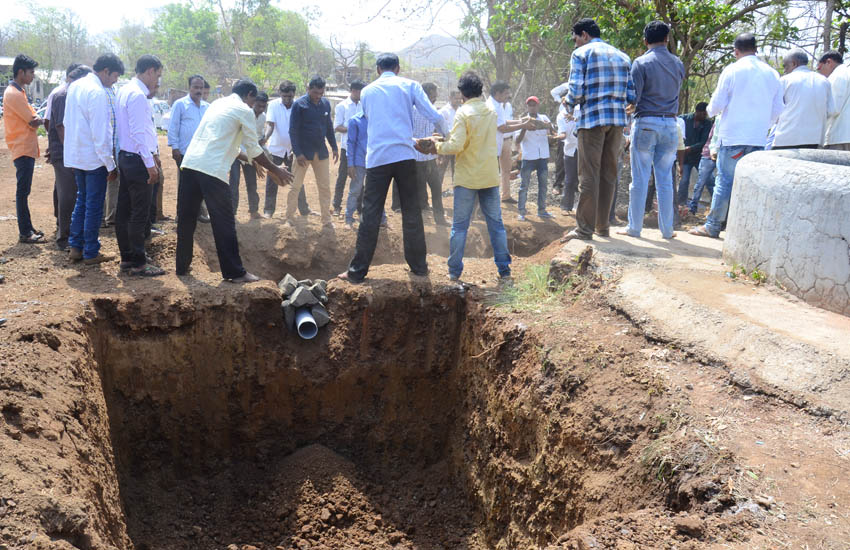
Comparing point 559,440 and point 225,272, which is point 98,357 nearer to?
point 225,272

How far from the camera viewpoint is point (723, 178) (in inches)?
253

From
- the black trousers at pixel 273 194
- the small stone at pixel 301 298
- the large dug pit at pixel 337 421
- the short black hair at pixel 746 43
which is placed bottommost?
the large dug pit at pixel 337 421

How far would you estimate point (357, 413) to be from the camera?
19.9 ft

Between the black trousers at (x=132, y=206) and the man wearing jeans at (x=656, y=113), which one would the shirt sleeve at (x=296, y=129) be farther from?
the man wearing jeans at (x=656, y=113)

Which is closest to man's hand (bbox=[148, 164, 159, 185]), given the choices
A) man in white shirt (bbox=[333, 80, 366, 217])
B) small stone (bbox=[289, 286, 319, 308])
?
small stone (bbox=[289, 286, 319, 308])

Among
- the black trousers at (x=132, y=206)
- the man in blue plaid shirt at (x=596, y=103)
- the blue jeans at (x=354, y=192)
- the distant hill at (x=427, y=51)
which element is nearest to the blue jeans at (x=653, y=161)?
the man in blue plaid shirt at (x=596, y=103)

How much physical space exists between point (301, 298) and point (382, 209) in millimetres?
1085

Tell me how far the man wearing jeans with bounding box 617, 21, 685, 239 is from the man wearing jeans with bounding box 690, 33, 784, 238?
660 millimetres

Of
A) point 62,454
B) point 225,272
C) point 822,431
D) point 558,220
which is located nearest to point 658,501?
point 822,431

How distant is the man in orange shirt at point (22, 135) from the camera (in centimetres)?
667

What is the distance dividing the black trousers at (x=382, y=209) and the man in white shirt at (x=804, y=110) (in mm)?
3998

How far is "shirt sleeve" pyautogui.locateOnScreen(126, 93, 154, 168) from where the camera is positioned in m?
5.46

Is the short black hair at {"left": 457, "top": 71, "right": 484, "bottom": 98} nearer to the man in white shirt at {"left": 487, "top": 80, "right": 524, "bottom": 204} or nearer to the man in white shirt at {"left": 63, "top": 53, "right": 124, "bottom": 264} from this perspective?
the man in white shirt at {"left": 487, "top": 80, "right": 524, "bottom": 204}

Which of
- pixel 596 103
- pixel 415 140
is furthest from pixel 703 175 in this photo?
pixel 415 140
